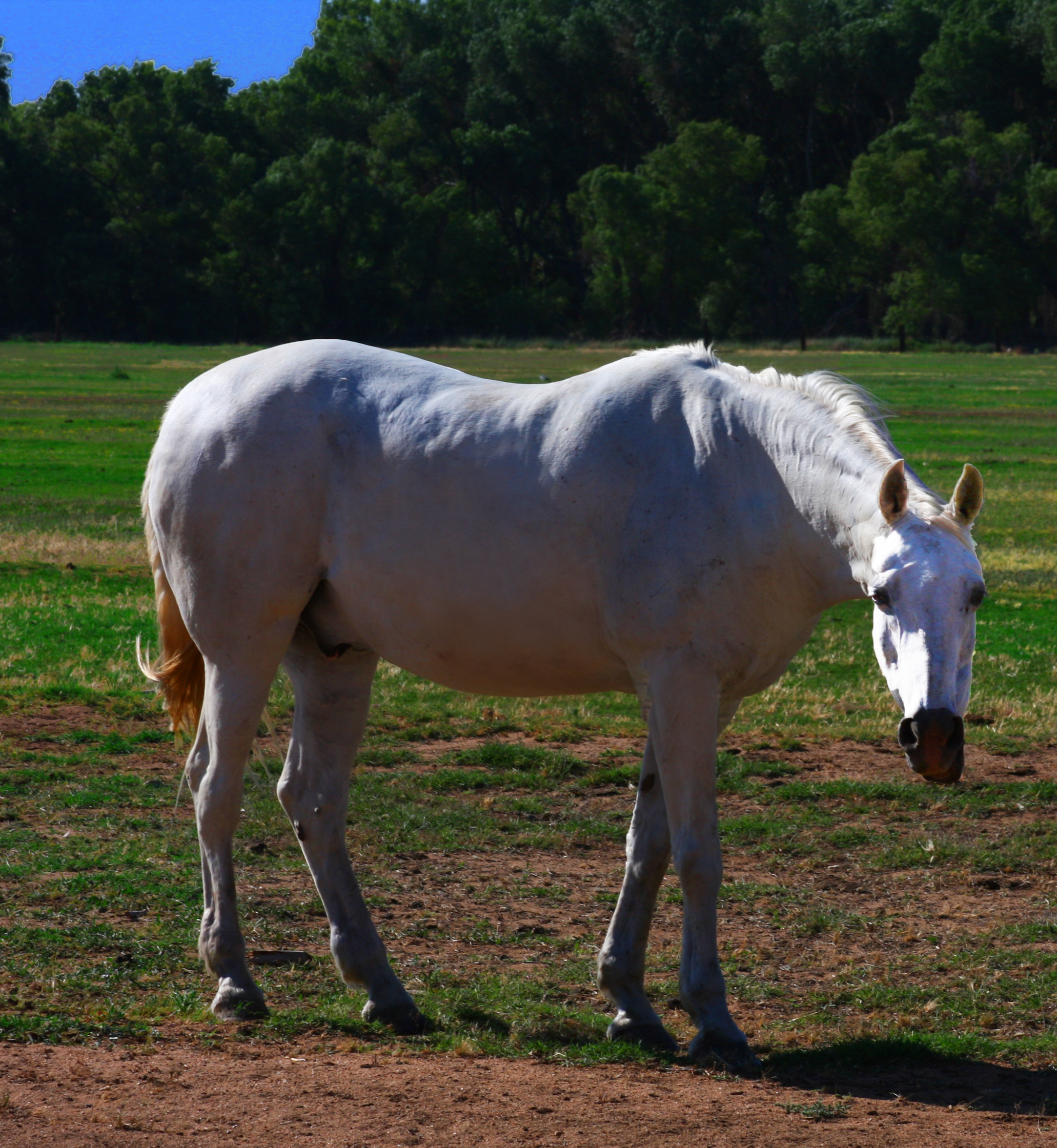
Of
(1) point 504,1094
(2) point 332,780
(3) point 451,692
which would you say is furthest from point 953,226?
(1) point 504,1094

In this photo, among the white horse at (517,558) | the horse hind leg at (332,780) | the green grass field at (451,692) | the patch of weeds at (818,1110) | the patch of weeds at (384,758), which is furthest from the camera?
the green grass field at (451,692)

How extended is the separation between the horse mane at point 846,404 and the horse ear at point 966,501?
34mm

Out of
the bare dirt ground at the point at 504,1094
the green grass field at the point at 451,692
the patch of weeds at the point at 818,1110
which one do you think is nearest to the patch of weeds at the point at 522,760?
the green grass field at the point at 451,692

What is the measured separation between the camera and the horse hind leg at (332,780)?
5449 mm

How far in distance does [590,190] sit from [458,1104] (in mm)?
81454

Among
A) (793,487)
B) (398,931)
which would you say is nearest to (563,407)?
(793,487)

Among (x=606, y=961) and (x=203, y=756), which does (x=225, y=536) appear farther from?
(x=606, y=961)

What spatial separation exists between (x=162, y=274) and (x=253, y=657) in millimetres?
78991

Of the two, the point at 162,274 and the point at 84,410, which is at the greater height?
the point at 162,274

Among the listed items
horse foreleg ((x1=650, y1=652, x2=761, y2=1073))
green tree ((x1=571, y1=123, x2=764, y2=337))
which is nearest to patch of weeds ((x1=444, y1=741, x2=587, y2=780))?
horse foreleg ((x1=650, y1=652, x2=761, y2=1073))

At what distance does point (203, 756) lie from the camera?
228 inches

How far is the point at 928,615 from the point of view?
4.23m

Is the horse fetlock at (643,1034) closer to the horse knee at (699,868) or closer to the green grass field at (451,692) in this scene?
the horse knee at (699,868)

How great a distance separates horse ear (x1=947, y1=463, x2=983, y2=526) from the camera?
4.41m
